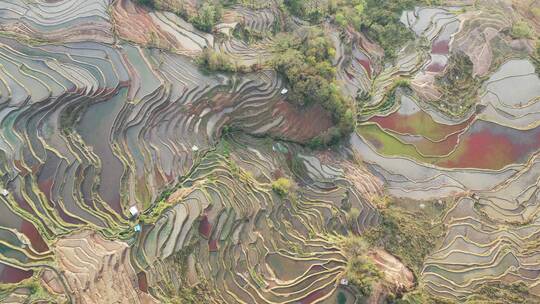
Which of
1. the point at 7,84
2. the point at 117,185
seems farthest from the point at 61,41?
the point at 117,185

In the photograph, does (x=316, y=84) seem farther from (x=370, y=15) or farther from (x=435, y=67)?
(x=370, y=15)

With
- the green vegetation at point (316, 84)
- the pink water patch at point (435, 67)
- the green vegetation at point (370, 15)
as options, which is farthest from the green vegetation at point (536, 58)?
the green vegetation at point (316, 84)

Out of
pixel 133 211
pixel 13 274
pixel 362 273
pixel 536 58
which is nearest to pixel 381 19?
pixel 536 58

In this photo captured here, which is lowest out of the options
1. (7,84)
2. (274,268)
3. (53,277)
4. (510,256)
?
(510,256)

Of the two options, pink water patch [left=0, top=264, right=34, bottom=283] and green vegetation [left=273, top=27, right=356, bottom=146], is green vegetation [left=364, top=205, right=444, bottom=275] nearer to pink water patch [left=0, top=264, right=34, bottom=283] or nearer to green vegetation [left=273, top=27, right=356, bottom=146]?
green vegetation [left=273, top=27, right=356, bottom=146]

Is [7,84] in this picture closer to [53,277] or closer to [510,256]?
[53,277]
